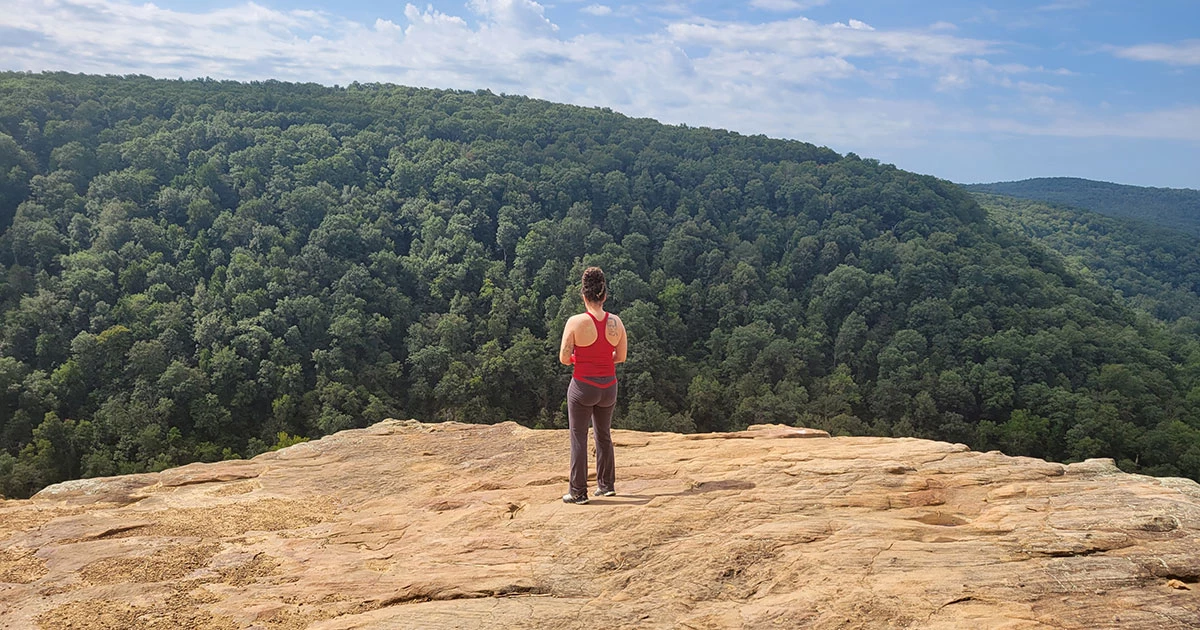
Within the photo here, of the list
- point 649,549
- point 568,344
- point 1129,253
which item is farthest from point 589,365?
point 1129,253

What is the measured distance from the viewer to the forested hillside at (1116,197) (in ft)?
500

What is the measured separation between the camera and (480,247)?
63.4 m

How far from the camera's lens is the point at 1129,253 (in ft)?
319

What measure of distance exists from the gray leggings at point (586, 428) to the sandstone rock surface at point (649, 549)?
307 millimetres

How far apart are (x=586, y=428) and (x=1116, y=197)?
671 ft

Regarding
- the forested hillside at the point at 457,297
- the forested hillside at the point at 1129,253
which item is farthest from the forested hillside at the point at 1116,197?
the forested hillside at the point at 457,297

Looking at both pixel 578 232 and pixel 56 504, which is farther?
pixel 578 232

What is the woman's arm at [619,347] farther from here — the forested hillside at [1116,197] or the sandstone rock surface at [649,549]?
the forested hillside at [1116,197]

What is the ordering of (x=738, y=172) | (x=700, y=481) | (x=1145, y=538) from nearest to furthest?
(x=1145, y=538) < (x=700, y=481) < (x=738, y=172)

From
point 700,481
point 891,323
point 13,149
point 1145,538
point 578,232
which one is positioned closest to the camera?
point 1145,538

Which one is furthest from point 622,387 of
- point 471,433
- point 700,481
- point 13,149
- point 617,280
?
point 13,149

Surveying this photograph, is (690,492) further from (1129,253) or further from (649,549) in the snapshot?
(1129,253)

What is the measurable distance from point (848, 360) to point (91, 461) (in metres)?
51.0

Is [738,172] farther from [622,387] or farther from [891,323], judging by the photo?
[622,387]
